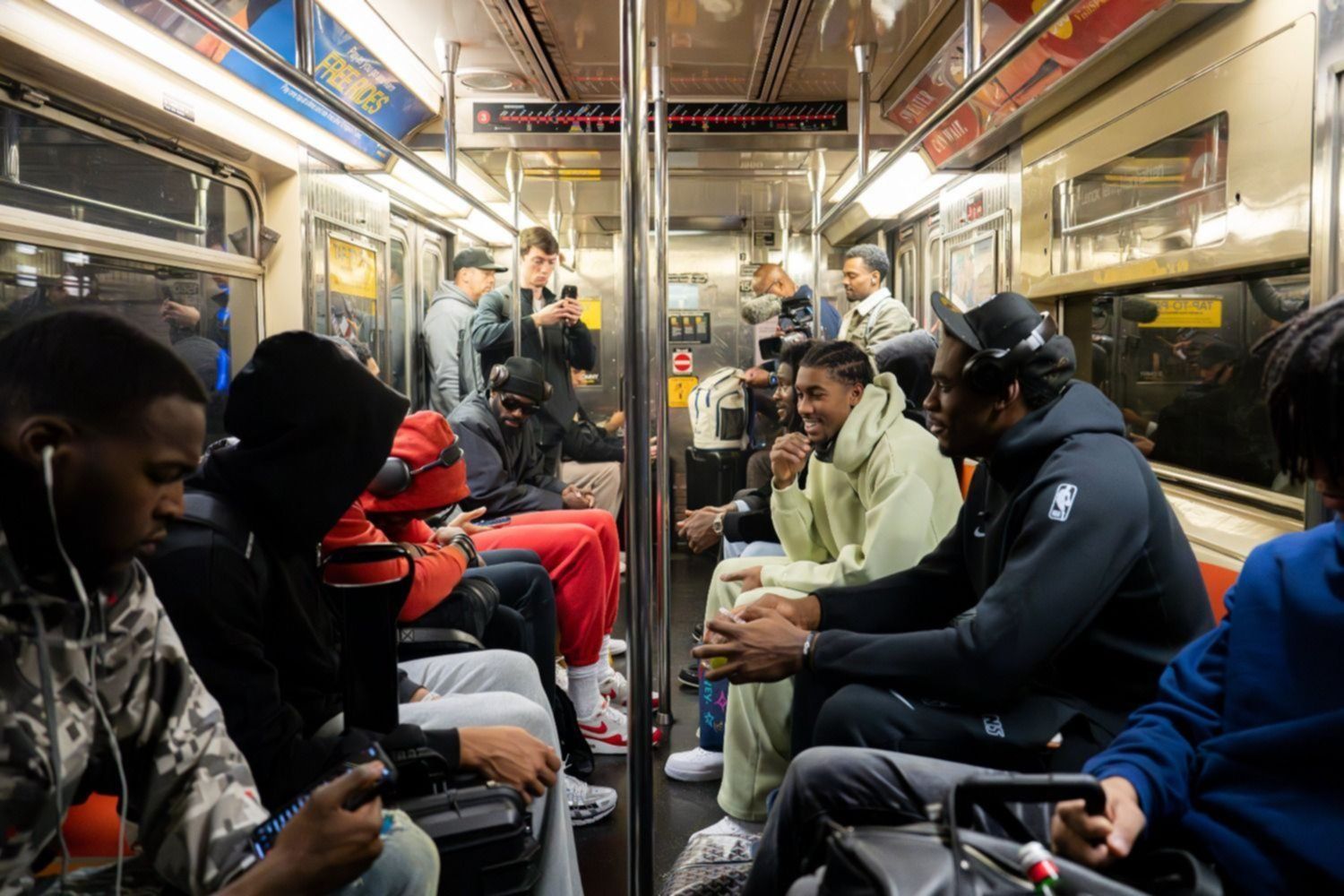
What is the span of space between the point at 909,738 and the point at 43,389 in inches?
57.1

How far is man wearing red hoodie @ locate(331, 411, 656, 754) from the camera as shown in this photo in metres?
2.63

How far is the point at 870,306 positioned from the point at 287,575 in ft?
12.9

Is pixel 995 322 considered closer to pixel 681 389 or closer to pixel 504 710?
pixel 504 710

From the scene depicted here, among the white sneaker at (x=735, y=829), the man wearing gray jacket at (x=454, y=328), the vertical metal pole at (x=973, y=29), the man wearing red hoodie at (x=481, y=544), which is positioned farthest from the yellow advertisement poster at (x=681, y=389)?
the white sneaker at (x=735, y=829)

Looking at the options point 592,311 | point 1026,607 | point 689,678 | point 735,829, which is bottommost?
point 689,678

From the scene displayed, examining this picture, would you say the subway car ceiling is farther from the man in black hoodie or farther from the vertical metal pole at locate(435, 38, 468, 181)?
the man in black hoodie

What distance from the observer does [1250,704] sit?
1.29 m

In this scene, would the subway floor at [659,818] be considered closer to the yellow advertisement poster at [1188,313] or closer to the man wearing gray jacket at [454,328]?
the yellow advertisement poster at [1188,313]

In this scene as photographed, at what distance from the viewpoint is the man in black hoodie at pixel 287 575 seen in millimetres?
1450

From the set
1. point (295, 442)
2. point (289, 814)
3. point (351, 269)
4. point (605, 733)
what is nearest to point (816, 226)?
point (351, 269)

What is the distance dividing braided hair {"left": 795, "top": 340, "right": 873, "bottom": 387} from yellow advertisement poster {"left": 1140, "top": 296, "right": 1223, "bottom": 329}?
3.46 ft

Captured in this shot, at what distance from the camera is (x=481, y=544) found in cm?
383

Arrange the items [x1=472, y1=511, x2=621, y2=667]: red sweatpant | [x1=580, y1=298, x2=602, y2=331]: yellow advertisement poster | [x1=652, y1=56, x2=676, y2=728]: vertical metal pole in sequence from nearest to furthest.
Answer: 1. [x1=652, y1=56, x2=676, y2=728]: vertical metal pole
2. [x1=472, y1=511, x2=621, y2=667]: red sweatpant
3. [x1=580, y1=298, x2=602, y2=331]: yellow advertisement poster

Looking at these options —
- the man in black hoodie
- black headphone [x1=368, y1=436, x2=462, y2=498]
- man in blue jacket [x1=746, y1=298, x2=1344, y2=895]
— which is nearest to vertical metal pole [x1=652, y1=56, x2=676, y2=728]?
black headphone [x1=368, y1=436, x2=462, y2=498]
